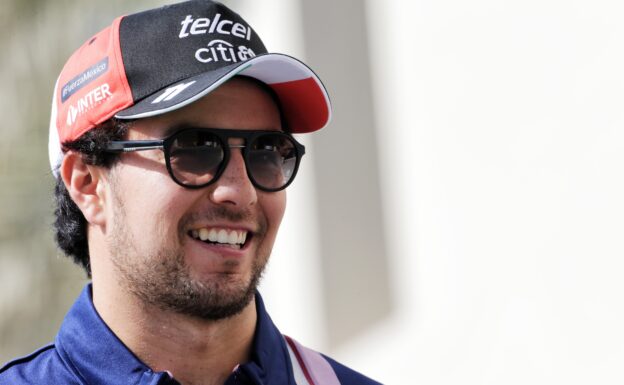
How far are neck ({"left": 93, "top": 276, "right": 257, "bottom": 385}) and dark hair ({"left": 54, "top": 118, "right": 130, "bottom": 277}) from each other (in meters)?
0.32

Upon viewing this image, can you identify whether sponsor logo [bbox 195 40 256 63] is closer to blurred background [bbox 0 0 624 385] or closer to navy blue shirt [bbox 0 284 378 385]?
navy blue shirt [bbox 0 284 378 385]

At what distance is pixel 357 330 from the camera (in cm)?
436

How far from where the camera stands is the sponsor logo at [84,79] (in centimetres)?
257

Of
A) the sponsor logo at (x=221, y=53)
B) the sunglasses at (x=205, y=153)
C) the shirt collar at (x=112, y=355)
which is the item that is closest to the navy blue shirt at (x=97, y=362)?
the shirt collar at (x=112, y=355)

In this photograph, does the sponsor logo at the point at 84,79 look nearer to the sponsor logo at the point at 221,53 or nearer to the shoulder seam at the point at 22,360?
the sponsor logo at the point at 221,53

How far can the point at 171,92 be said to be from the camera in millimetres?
2455

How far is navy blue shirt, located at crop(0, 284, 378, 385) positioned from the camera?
2.43 m

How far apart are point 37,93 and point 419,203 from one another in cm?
311

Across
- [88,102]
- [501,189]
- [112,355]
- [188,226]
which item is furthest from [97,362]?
[501,189]

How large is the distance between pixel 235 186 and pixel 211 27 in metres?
0.43

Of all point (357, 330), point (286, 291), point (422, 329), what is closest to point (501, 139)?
point (422, 329)

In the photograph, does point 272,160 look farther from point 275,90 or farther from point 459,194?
point 459,194

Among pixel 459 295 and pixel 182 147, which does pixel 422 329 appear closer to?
pixel 459 295

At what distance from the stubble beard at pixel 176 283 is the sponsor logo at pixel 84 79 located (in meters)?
0.33
